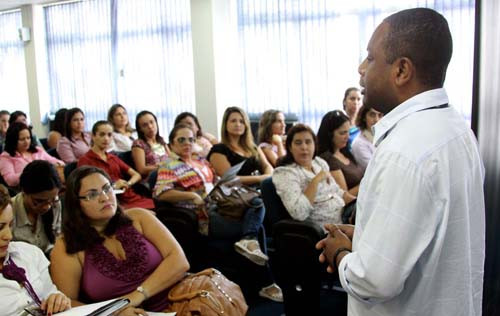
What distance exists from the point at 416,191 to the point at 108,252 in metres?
1.44

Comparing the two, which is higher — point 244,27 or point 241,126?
point 244,27

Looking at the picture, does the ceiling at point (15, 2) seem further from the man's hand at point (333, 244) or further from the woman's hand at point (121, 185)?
the man's hand at point (333, 244)

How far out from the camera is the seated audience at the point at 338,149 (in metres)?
3.28

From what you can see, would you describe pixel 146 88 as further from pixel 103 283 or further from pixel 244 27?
pixel 103 283

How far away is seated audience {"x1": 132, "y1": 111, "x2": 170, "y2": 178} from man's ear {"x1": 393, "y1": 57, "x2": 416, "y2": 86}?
3.39 meters

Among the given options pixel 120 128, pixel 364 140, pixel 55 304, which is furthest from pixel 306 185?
pixel 120 128

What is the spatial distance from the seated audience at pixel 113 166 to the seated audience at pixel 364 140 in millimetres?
1737

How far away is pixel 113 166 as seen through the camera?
158 inches

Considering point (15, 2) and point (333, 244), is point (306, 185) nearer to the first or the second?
point (333, 244)

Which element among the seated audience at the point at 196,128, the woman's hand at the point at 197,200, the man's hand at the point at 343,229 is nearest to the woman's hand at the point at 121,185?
the woman's hand at the point at 197,200

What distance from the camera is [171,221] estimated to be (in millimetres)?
3199

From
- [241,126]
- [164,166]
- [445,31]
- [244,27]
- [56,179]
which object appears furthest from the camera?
[244,27]

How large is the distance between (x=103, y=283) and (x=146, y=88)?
19.8 ft

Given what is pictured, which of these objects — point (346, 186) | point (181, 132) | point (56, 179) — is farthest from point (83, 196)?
point (346, 186)
